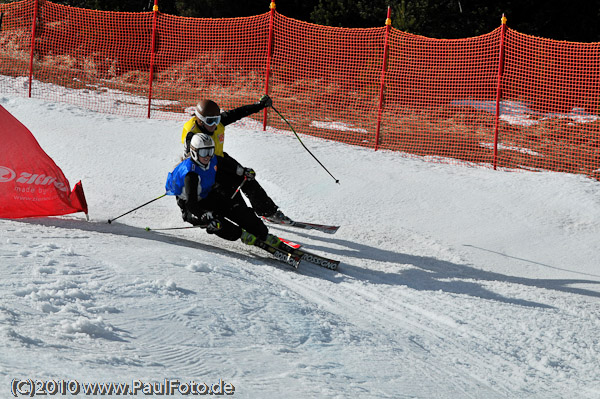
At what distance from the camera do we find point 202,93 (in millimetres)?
17328

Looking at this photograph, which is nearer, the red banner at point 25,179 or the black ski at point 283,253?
the black ski at point 283,253

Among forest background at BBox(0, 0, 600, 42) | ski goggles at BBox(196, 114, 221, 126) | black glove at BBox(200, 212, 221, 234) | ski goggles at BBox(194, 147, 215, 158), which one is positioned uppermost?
forest background at BBox(0, 0, 600, 42)

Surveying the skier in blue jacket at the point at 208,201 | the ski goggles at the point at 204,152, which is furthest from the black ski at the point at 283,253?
the ski goggles at the point at 204,152

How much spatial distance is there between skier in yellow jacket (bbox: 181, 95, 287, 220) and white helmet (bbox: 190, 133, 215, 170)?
316mm

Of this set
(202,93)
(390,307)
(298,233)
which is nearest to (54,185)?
(298,233)

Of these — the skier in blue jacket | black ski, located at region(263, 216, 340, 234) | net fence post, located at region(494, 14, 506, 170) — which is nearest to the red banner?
the skier in blue jacket

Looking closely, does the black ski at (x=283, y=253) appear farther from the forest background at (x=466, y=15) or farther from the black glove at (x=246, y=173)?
the forest background at (x=466, y=15)

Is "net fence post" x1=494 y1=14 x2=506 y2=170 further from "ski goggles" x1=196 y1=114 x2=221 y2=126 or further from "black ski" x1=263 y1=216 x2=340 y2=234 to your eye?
"ski goggles" x1=196 y1=114 x2=221 y2=126

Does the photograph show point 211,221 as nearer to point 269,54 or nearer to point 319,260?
point 319,260

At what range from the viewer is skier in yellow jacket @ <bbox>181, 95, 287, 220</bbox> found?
743 centimetres

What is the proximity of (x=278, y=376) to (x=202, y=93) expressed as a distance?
1387cm

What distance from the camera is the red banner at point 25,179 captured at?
736 centimetres

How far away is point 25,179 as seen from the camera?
7.45 metres

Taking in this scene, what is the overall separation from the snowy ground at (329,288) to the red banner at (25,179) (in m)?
0.19
